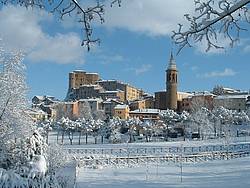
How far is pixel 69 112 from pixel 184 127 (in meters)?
40.7

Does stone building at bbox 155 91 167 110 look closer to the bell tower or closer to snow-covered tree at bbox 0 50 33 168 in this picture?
the bell tower

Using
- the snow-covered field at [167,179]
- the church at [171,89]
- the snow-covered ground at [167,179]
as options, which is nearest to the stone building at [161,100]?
the church at [171,89]

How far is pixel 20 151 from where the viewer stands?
2655 centimetres

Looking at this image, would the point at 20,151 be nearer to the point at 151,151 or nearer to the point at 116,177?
the point at 116,177

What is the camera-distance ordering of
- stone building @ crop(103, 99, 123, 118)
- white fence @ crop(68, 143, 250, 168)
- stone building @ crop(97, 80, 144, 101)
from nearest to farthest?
white fence @ crop(68, 143, 250, 168), stone building @ crop(103, 99, 123, 118), stone building @ crop(97, 80, 144, 101)

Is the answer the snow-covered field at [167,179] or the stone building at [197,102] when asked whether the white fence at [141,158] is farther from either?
the stone building at [197,102]

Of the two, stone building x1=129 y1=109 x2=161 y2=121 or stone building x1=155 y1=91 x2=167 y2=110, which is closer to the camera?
stone building x1=129 y1=109 x2=161 y2=121

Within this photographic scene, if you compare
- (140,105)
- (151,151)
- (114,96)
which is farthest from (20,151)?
(114,96)

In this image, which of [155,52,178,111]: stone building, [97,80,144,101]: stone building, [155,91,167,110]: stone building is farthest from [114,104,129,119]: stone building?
[97,80,144,101]: stone building

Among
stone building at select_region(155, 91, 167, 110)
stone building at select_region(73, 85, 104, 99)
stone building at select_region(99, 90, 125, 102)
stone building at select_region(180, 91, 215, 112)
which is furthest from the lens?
stone building at select_region(73, 85, 104, 99)

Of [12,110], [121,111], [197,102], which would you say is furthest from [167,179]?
[121,111]

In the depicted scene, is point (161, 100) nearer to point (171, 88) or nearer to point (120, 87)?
point (171, 88)

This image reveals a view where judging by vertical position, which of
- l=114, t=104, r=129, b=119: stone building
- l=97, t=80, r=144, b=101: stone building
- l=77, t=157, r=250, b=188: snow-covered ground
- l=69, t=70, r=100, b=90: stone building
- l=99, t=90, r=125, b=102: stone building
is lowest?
l=77, t=157, r=250, b=188: snow-covered ground

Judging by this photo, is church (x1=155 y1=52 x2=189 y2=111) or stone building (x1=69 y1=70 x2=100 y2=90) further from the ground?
stone building (x1=69 y1=70 x2=100 y2=90)
